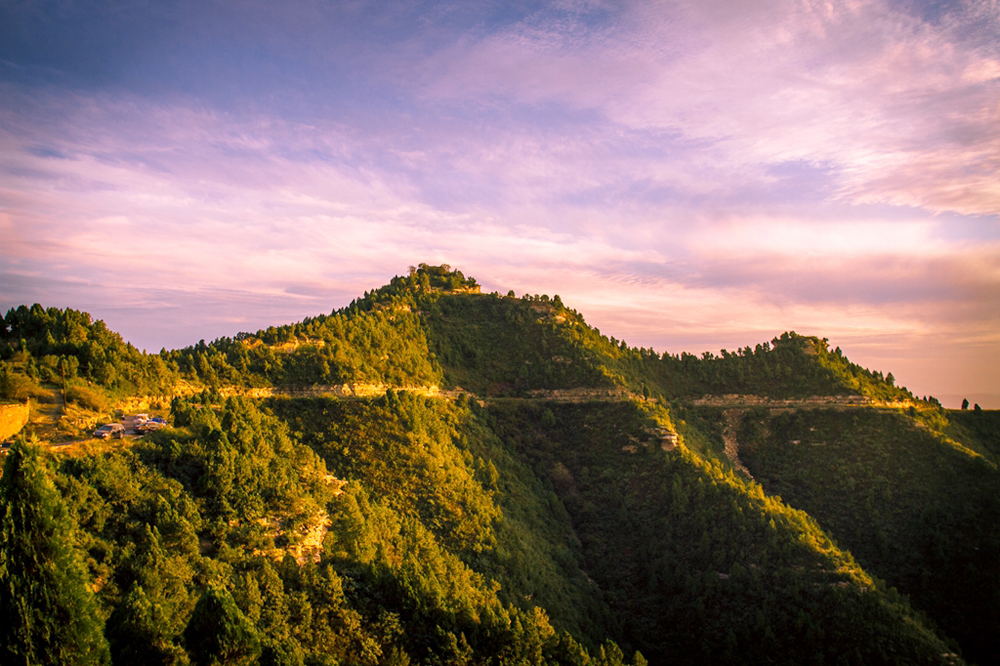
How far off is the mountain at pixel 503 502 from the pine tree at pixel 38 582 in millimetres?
253

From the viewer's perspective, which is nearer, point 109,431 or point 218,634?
point 218,634

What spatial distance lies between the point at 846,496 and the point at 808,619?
2114cm

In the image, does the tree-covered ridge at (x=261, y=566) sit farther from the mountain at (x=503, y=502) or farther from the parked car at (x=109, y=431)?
the parked car at (x=109, y=431)

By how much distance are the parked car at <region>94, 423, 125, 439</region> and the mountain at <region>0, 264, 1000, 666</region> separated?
223 centimetres

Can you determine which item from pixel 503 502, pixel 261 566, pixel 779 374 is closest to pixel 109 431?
pixel 261 566

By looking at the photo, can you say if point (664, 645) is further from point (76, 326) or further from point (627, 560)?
point (76, 326)

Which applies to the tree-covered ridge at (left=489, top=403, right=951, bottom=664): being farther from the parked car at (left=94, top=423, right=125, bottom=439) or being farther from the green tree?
the parked car at (left=94, top=423, right=125, bottom=439)

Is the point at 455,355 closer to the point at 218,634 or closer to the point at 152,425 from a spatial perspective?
the point at 152,425

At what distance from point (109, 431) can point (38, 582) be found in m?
15.5

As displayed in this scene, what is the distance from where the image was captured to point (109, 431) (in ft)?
116

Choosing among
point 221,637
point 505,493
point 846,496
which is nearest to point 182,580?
point 221,637

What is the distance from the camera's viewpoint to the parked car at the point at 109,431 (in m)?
35.1

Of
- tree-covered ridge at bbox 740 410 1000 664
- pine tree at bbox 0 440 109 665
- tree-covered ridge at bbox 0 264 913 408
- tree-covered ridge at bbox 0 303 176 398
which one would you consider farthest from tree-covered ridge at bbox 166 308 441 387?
tree-covered ridge at bbox 740 410 1000 664

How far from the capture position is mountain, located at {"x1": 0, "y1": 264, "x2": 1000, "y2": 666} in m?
29.9
